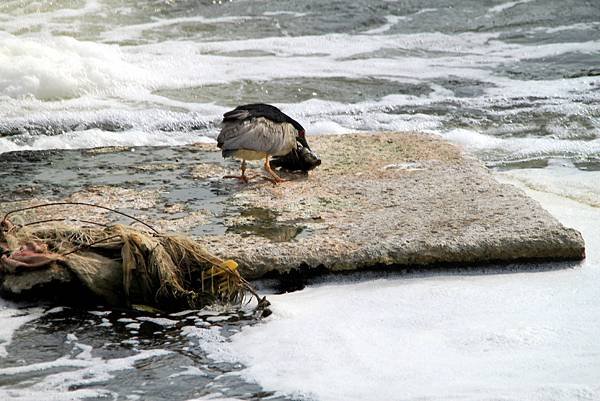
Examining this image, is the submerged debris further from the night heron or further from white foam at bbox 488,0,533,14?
white foam at bbox 488,0,533,14

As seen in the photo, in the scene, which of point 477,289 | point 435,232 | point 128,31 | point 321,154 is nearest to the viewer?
point 477,289

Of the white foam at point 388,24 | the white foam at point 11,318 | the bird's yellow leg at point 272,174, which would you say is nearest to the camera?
A: the white foam at point 11,318

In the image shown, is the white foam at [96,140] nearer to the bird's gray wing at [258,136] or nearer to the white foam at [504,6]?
the bird's gray wing at [258,136]

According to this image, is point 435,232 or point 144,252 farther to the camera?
point 435,232

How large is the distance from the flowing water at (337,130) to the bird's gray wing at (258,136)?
4.88 feet

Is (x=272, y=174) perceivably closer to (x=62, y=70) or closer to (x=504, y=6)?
(x=62, y=70)

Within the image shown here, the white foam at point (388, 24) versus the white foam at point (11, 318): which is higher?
the white foam at point (388, 24)

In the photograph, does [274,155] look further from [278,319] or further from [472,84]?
[472,84]

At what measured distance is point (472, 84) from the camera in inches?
392

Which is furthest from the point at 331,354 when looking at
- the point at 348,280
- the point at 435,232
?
the point at 435,232

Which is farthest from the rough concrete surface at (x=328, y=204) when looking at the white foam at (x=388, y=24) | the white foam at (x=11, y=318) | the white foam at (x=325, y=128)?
the white foam at (x=388, y=24)

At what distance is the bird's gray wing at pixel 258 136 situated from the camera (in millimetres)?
5398

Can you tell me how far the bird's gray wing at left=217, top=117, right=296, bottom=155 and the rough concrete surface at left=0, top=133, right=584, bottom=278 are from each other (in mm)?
198

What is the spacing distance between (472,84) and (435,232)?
19.0ft
